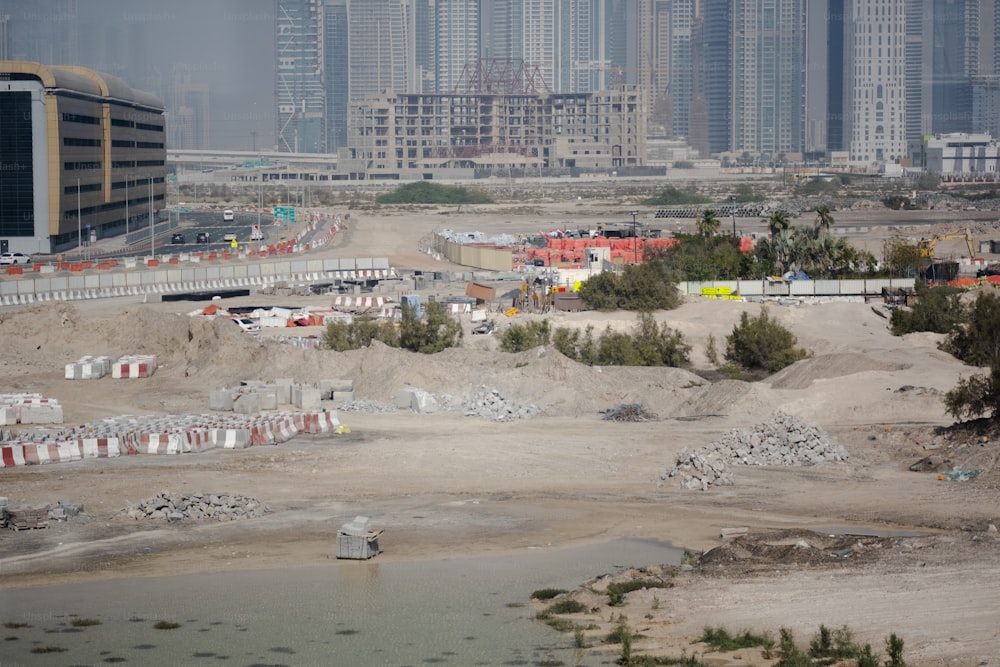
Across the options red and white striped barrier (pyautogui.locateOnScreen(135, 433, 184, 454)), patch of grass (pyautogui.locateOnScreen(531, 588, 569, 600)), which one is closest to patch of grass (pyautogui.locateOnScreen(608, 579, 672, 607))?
patch of grass (pyautogui.locateOnScreen(531, 588, 569, 600))

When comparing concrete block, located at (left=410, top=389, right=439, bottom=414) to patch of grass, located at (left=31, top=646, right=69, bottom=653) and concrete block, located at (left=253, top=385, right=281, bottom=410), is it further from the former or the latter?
patch of grass, located at (left=31, top=646, right=69, bottom=653)

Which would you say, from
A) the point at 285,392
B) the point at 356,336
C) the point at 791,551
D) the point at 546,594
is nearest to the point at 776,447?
the point at 791,551

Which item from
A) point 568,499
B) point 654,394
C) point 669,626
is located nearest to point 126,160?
point 654,394

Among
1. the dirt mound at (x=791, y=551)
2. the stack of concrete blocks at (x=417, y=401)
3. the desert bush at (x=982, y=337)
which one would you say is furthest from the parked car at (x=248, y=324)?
the dirt mound at (x=791, y=551)

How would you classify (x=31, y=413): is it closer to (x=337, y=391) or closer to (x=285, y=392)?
(x=285, y=392)

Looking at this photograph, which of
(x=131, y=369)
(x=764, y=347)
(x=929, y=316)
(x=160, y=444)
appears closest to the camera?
(x=160, y=444)

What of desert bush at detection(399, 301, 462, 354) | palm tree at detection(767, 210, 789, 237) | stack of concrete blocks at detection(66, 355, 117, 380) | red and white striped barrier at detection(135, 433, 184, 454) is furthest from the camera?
palm tree at detection(767, 210, 789, 237)
